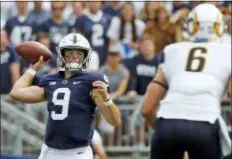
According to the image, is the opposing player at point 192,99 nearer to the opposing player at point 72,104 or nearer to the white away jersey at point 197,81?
the white away jersey at point 197,81

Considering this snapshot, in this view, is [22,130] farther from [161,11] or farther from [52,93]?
[52,93]

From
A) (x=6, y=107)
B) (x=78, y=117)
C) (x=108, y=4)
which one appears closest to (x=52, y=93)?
(x=78, y=117)

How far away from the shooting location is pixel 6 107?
35.7 feet

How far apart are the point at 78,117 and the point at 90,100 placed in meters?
0.15

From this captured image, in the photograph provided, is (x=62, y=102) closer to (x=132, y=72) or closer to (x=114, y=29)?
(x=132, y=72)

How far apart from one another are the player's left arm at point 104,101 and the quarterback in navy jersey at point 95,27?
586cm

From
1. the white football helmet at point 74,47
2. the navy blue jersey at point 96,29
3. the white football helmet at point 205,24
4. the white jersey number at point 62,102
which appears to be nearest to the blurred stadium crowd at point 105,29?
the navy blue jersey at point 96,29

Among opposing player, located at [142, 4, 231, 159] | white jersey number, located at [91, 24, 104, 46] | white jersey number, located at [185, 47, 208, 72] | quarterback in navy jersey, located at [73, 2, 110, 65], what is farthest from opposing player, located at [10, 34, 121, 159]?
white jersey number, located at [91, 24, 104, 46]

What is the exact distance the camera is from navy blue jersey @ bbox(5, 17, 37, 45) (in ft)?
40.3

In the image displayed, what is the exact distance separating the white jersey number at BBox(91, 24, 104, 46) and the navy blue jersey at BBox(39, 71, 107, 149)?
585 cm

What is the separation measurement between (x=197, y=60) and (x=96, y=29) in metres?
5.81

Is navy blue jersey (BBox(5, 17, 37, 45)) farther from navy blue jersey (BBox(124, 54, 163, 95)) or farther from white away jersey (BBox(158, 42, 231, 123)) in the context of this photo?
white away jersey (BBox(158, 42, 231, 123))

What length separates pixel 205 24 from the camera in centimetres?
689

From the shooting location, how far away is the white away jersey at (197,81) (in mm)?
6539
